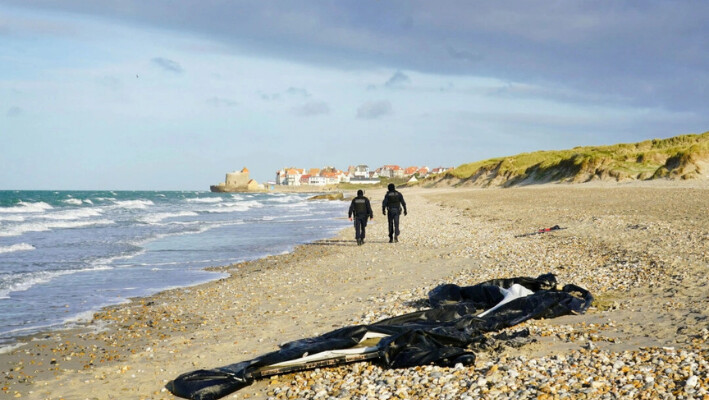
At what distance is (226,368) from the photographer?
6.34 metres

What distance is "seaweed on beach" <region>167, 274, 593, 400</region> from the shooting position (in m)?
6.20

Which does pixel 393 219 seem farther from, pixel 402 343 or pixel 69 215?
pixel 69 215

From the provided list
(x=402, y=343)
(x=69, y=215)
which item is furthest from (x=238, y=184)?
(x=402, y=343)

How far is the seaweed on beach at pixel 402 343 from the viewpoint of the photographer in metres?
6.20

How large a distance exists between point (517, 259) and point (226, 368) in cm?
945

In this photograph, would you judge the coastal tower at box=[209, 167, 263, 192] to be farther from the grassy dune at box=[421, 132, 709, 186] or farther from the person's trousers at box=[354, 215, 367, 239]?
the person's trousers at box=[354, 215, 367, 239]

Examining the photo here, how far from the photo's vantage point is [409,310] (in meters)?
9.25

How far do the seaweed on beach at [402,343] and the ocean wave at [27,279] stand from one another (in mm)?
8129

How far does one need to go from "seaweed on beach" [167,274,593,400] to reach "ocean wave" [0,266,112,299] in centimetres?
813

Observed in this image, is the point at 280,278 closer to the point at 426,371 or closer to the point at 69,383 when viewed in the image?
the point at 69,383

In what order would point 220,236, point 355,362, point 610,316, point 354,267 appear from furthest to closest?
point 220,236 < point 354,267 < point 610,316 < point 355,362

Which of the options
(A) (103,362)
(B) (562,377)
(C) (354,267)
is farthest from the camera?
(C) (354,267)

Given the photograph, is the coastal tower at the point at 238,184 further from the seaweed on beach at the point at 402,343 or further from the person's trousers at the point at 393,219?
the seaweed on beach at the point at 402,343

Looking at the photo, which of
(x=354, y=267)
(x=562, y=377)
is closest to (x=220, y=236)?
(x=354, y=267)
